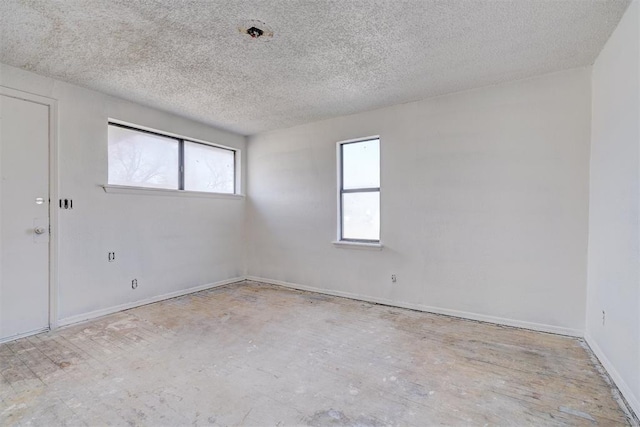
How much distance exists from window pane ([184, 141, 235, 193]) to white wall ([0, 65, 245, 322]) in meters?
0.21

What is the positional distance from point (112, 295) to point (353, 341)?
2929mm

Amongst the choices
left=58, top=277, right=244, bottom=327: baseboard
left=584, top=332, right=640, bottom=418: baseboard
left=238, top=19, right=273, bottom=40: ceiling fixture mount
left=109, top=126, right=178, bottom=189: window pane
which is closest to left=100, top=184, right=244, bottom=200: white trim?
left=109, top=126, right=178, bottom=189: window pane

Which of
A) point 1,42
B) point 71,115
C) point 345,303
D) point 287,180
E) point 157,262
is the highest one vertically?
point 1,42

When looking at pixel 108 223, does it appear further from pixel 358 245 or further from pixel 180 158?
pixel 358 245

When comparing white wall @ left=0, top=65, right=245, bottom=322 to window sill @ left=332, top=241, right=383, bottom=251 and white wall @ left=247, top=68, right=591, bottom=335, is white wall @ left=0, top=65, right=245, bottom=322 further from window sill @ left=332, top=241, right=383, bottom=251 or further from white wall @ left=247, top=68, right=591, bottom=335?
window sill @ left=332, top=241, right=383, bottom=251

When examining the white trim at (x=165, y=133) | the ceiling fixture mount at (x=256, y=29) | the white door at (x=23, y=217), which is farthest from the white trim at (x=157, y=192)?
the ceiling fixture mount at (x=256, y=29)

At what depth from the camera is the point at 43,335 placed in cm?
306

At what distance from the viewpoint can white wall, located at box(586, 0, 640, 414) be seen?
6.51 ft

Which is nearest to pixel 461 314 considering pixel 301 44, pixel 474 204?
pixel 474 204

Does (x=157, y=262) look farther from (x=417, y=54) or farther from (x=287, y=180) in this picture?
(x=417, y=54)

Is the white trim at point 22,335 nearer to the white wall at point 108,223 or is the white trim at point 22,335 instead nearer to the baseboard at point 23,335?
the baseboard at point 23,335

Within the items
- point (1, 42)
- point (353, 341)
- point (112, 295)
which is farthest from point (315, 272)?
point (1, 42)

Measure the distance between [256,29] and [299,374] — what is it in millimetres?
2597

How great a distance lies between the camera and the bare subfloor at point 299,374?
1.87 meters
